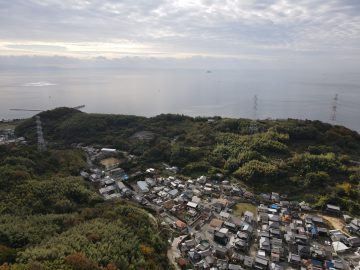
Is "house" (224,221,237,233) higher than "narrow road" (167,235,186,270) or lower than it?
higher

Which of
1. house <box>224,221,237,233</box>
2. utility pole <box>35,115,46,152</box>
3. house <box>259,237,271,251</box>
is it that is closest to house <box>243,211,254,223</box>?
house <box>224,221,237,233</box>

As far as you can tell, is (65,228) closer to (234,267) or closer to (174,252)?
(174,252)

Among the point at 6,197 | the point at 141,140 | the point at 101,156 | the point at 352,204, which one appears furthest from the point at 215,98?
→ the point at 6,197

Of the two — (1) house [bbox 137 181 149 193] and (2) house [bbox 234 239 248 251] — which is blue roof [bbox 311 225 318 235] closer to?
(2) house [bbox 234 239 248 251]

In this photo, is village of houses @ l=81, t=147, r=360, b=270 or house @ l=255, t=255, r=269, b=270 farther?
village of houses @ l=81, t=147, r=360, b=270

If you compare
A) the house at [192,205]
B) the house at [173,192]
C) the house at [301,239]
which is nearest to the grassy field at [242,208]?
the house at [192,205]

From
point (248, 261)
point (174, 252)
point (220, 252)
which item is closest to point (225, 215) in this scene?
point (220, 252)

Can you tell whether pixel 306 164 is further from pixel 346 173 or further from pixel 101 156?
pixel 101 156

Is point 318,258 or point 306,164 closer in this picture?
point 318,258

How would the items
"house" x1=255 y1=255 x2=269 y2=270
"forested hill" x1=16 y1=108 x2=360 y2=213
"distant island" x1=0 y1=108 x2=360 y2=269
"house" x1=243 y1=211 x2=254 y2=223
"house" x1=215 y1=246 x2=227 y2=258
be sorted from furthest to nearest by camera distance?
"forested hill" x1=16 y1=108 x2=360 y2=213 < "house" x1=243 y1=211 x2=254 y2=223 < "house" x1=215 y1=246 x2=227 y2=258 < "house" x1=255 y1=255 x2=269 y2=270 < "distant island" x1=0 y1=108 x2=360 y2=269
